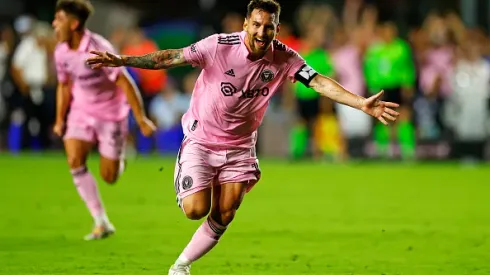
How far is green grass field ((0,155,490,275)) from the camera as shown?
31.5ft

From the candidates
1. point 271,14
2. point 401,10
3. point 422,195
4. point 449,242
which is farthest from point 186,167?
point 401,10

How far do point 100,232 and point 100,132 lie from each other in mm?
998

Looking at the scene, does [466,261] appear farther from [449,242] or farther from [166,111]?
[166,111]

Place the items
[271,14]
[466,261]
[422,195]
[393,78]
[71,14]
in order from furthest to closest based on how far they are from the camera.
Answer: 1. [393,78]
2. [422,195]
3. [71,14]
4. [466,261]
5. [271,14]

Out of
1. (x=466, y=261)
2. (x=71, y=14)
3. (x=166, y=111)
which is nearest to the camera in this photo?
(x=466, y=261)

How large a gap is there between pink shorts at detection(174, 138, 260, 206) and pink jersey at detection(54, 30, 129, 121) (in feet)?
8.52

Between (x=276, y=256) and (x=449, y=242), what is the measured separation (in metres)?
2.08

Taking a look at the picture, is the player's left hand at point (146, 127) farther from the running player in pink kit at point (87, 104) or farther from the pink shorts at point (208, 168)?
the pink shorts at point (208, 168)

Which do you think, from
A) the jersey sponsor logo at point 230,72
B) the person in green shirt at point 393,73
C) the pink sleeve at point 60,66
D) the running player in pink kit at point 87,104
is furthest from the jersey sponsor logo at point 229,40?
the person in green shirt at point 393,73

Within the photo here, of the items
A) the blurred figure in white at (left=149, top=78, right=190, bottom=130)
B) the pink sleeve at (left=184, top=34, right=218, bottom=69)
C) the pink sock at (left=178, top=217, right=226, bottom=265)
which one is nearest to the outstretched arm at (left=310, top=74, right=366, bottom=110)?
the pink sleeve at (left=184, top=34, right=218, bottom=69)

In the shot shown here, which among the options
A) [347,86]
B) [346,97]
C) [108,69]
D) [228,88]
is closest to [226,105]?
[228,88]

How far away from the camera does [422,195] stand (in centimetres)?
1641

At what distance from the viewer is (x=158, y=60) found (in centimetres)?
827

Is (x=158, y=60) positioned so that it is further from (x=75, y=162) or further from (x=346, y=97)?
(x=75, y=162)
